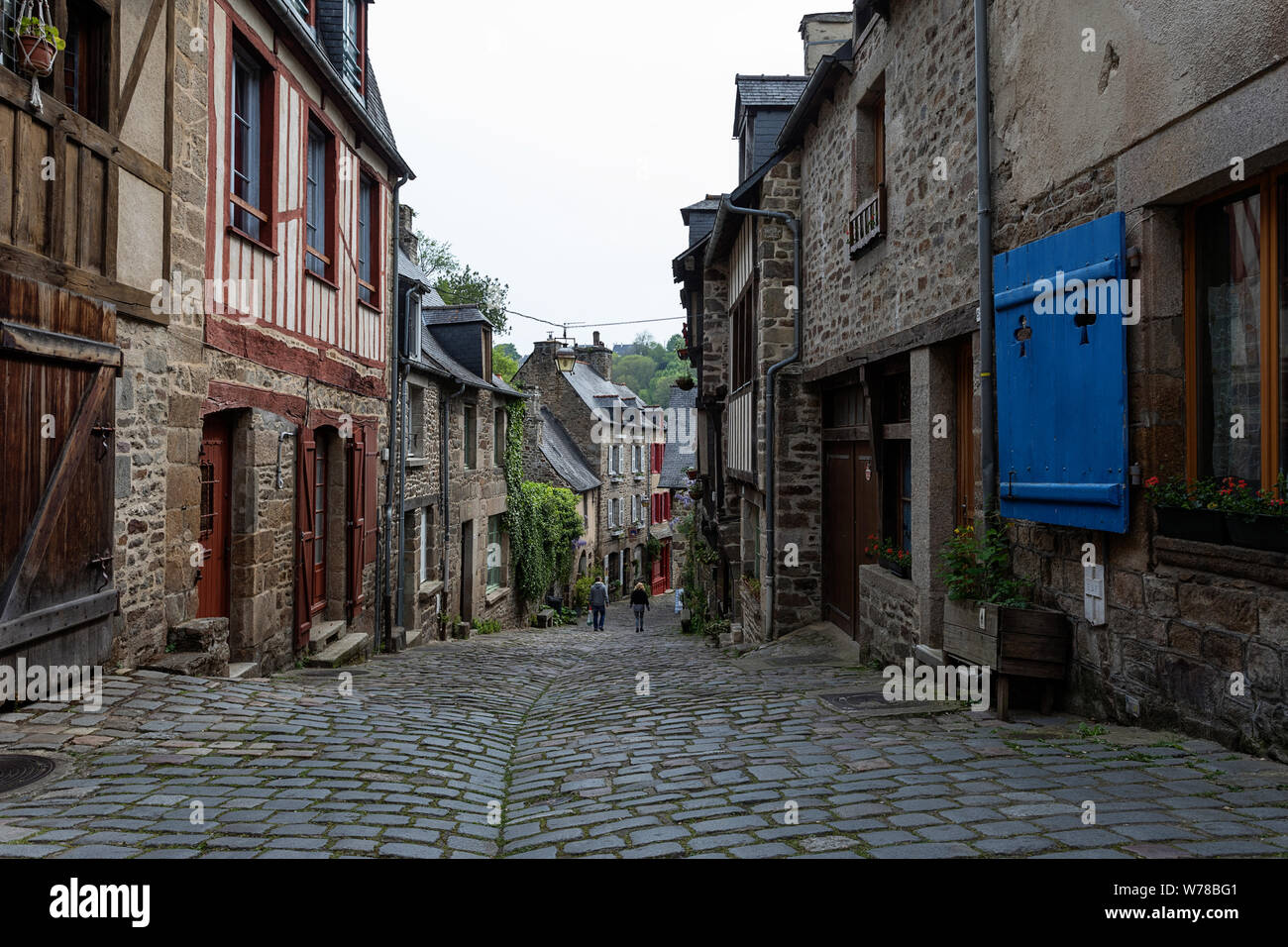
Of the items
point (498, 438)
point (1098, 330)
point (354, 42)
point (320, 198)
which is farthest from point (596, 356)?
point (1098, 330)

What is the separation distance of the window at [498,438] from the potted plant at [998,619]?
14.4m

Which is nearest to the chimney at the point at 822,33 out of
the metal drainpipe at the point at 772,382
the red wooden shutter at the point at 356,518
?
the metal drainpipe at the point at 772,382

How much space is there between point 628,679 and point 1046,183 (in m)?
5.28

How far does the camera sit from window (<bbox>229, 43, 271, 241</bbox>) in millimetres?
7883

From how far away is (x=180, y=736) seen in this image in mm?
5152

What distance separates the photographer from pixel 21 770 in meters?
4.36

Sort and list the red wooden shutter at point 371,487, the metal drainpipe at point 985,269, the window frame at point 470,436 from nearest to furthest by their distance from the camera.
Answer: the metal drainpipe at point 985,269 < the red wooden shutter at point 371,487 < the window frame at point 470,436

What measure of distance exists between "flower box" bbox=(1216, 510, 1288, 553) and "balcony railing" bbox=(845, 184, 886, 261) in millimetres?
4525

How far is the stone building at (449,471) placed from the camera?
1373 centimetres

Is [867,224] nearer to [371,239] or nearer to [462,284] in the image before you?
[371,239]

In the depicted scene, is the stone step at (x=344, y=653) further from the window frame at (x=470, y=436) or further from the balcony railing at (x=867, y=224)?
the window frame at (x=470, y=436)

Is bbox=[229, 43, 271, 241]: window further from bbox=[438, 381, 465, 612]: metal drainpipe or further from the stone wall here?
bbox=[438, 381, 465, 612]: metal drainpipe

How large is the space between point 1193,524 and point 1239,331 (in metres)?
0.84

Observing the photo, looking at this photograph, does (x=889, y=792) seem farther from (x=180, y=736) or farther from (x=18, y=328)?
(x=18, y=328)
